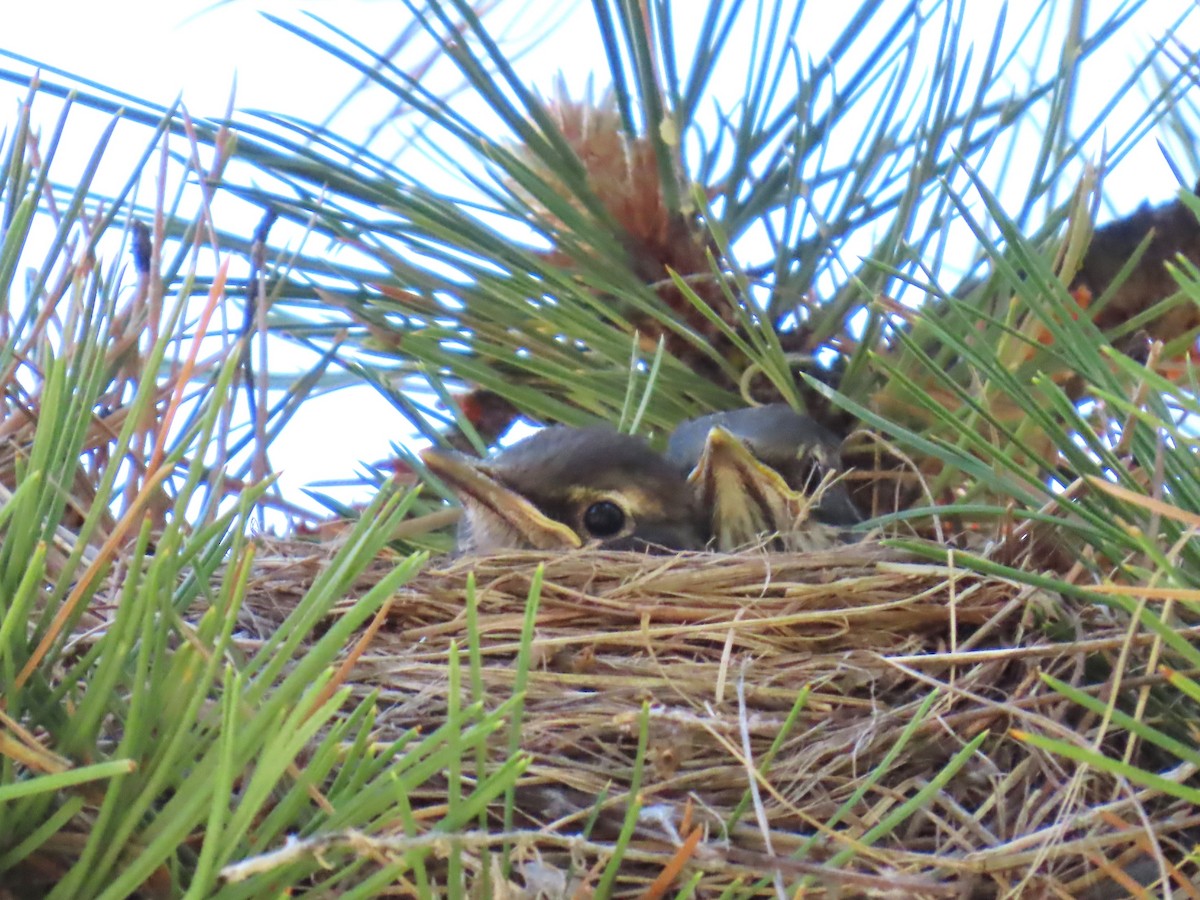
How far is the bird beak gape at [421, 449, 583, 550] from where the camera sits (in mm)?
1513

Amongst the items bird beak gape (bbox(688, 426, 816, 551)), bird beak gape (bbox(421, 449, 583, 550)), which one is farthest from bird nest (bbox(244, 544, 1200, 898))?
bird beak gape (bbox(688, 426, 816, 551))

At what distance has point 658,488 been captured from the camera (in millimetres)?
1680

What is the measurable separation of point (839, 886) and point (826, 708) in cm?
32

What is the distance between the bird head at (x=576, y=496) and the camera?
160cm

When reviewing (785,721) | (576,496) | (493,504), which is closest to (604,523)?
(576,496)

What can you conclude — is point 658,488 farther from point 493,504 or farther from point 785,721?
point 785,721

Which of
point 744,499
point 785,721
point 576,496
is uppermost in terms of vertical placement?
point 576,496

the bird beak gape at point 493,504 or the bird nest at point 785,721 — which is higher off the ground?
the bird beak gape at point 493,504

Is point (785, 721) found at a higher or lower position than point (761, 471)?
lower

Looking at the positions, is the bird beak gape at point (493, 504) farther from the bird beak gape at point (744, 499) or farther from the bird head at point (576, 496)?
the bird beak gape at point (744, 499)

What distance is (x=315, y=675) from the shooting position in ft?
2.09

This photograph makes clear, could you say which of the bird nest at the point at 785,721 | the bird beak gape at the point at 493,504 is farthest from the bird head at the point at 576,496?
the bird nest at the point at 785,721

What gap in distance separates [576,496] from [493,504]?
12cm

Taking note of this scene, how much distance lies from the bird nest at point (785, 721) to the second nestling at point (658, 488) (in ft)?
1.01
